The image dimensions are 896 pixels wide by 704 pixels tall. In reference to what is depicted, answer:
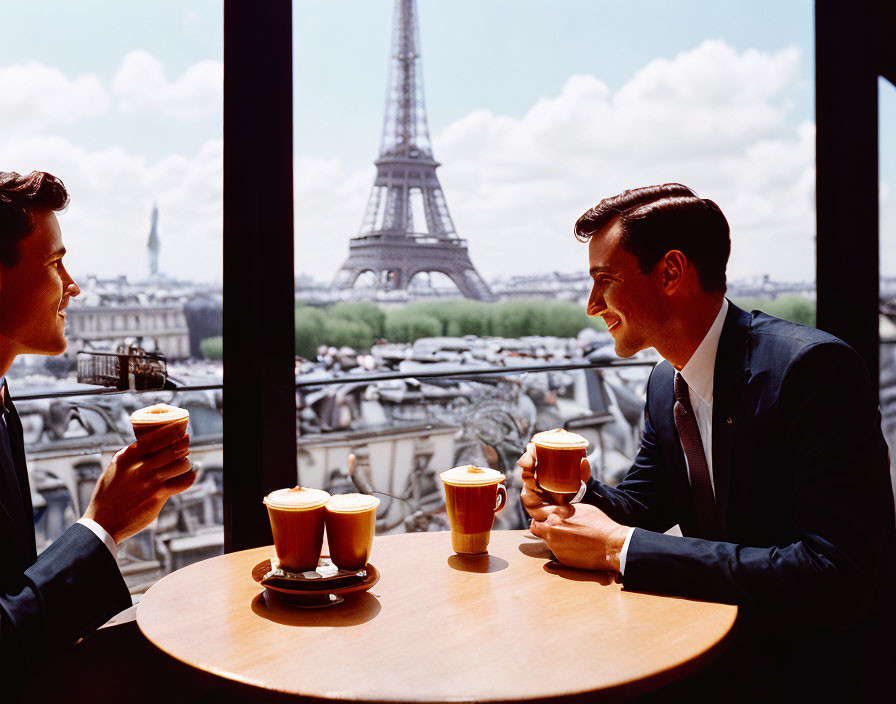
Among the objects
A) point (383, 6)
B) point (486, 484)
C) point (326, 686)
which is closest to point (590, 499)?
point (486, 484)

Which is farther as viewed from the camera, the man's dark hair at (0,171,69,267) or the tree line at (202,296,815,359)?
the tree line at (202,296,815,359)

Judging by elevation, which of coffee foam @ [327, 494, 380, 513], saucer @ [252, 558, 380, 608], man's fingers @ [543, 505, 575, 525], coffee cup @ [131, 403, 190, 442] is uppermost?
coffee cup @ [131, 403, 190, 442]

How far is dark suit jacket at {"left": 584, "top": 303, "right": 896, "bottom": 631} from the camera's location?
46.3 inches

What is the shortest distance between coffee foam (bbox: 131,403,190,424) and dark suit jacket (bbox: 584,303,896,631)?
0.87m

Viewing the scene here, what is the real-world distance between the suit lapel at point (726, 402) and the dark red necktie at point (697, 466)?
Answer: 0.15 ft

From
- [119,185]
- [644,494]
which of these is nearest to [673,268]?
[644,494]

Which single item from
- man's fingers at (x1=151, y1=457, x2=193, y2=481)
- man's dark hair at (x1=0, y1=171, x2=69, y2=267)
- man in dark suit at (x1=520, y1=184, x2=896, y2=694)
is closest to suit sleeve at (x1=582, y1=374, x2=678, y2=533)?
man in dark suit at (x1=520, y1=184, x2=896, y2=694)

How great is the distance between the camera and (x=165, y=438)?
126 centimetres

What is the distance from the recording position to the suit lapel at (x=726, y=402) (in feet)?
4.63

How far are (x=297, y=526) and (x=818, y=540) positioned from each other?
895 mm

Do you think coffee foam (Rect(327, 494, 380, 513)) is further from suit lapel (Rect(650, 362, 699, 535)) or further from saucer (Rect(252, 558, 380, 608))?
suit lapel (Rect(650, 362, 699, 535))

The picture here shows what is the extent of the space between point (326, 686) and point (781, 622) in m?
0.96

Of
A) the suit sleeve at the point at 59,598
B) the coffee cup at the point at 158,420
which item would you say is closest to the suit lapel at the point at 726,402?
the coffee cup at the point at 158,420

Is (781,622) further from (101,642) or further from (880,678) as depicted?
(101,642)
